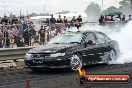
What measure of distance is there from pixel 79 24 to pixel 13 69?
851 cm

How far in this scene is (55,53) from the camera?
1331cm

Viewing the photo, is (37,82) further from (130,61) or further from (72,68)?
(130,61)

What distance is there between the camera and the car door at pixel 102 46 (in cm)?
1514

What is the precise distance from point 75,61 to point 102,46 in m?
2.14

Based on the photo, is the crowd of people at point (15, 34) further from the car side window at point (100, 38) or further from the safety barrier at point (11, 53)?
the car side window at point (100, 38)

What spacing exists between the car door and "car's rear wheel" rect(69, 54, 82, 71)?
136cm

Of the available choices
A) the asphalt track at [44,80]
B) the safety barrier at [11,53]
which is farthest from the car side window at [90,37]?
the safety barrier at [11,53]

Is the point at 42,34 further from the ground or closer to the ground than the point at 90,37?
closer to the ground

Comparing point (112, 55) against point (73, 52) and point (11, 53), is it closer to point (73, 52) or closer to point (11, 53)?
point (73, 52)

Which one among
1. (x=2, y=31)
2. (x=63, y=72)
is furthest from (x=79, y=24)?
(x=63, y=72)

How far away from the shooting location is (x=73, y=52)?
13.7 m

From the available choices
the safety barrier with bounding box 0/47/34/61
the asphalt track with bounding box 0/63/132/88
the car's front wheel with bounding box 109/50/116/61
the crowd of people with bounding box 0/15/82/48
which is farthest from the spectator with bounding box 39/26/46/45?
the asphalt track with bounding box 0/63/132/88

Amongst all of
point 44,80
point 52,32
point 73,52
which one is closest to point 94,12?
point 52,32

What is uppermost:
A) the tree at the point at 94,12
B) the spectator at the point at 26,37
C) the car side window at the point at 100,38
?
the car side window at the point at 100,38
